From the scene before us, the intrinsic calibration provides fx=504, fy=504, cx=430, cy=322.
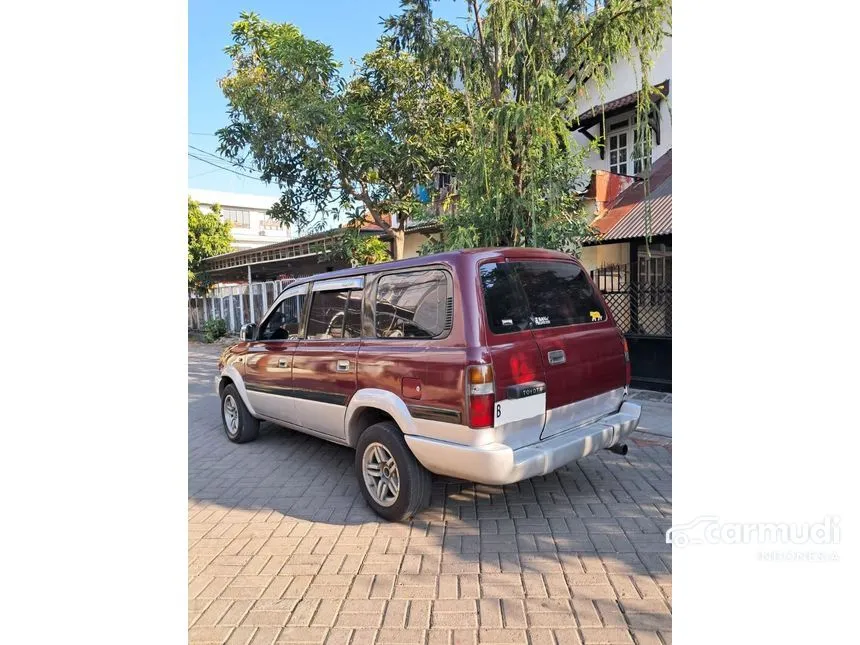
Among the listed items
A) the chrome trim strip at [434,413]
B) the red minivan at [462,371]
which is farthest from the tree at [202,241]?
the chrome trim strip at [434,413]

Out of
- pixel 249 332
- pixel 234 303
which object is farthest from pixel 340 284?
pixel 234 303

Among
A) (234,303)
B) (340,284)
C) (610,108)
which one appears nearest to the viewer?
(340,284)

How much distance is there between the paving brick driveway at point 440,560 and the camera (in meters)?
2.56

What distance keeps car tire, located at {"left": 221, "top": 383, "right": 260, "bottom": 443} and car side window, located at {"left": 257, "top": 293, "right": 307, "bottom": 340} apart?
0.94 m

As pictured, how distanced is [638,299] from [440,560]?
6.36m

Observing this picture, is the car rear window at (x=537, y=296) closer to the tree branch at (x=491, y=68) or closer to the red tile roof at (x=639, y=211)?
the tree branch at (x=491, y=68)

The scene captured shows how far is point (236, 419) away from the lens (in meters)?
5.96

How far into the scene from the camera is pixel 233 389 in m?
5.94

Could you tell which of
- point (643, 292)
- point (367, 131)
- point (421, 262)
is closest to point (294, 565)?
point (421, 262)

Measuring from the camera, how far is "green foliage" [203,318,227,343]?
18.1 meters

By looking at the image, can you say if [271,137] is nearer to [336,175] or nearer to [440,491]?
[336,175]

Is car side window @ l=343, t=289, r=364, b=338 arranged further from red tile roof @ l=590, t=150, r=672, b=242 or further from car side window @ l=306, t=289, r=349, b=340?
red tile roof @ l=590, t=150, r=672, b=242

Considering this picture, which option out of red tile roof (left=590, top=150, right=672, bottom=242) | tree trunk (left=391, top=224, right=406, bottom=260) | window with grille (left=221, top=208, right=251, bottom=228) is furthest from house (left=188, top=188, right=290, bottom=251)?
red tile roof (left=590, top=150, right=672, bottom=242)

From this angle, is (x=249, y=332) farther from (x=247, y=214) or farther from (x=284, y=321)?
(x=247, y=214)
